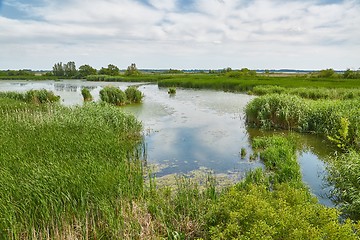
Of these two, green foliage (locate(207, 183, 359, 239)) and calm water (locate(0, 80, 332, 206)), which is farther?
calm water (locate(0, 80, 332, 206))

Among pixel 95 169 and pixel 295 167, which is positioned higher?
pixel 95 169

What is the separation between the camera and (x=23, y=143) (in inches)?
295

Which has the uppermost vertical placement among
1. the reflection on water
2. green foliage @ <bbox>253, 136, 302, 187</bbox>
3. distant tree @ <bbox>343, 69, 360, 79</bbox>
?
distant tree @ <bbox>343, 69, 360, 79</bbox>

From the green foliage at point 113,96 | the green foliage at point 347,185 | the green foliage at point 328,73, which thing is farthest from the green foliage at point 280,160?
the green foliage at point 328,73

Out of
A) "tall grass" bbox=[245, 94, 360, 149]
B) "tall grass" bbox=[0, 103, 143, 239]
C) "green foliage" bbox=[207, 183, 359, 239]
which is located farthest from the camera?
"tall grass" bbox=[245, 94, 360, 149]

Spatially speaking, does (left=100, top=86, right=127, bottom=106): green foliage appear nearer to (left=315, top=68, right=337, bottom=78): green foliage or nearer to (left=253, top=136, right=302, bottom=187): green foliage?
(left=253, top=136, right=302, bottom=187): green foliage

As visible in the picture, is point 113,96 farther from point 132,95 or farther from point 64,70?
point 64,70

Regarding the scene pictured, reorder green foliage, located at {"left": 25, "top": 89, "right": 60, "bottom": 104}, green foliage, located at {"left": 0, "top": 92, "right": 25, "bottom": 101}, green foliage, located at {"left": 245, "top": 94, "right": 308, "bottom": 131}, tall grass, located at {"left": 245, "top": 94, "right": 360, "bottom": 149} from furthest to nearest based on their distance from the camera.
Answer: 1. green foliage, located at {"left": 0, "top": 92, "right": 25, "bottom": 101}
2. green foliage, located at {"left": 25, "top": 89, "right": 60, "bottom": 104}
3. green foliage, located at {"left": 245, "top": 94, "right": 308, "bottom": 131}
4. tall grass, located at {"left": 245, "top": 94, "right": 360, "bottom": 149}

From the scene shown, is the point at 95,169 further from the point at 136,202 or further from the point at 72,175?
the point at 136,202

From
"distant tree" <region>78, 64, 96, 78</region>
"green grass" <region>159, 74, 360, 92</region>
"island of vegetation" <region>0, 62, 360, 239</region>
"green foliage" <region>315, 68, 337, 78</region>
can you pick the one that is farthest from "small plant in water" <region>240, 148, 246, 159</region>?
"distant tree" <region>78, 64, 96, 78</region>

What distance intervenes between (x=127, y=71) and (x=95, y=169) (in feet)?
280

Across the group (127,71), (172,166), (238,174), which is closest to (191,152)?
(172,166)

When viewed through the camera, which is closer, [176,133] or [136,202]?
[136,202]

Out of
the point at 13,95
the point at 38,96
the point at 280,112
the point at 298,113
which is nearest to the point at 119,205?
the point at 280,112
